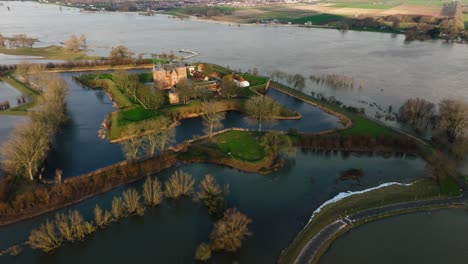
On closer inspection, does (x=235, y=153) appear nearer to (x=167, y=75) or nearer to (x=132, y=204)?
(x=132, y=204)

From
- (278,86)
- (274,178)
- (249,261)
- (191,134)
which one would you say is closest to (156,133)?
(191,134)

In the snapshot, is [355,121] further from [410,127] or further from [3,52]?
[3,52]

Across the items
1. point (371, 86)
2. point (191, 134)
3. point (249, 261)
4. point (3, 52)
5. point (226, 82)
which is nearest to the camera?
point (249, 261)

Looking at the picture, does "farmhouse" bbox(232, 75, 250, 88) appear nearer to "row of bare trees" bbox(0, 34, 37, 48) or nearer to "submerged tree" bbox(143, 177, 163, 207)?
"submerged tree" bbox(143, 177, 163, 207)

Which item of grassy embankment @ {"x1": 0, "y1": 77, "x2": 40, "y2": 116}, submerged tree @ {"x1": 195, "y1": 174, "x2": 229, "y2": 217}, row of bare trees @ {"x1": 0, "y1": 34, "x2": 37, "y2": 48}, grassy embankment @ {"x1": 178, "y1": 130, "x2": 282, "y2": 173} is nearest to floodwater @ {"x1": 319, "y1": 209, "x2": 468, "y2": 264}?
submerged tree @ {"x1": 195, "y1": 174, "x2": 229, "y2": 217}

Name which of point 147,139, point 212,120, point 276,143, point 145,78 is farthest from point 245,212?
point 145,78

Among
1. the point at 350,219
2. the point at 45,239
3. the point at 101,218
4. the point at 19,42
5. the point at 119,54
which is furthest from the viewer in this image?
the point at 19,42

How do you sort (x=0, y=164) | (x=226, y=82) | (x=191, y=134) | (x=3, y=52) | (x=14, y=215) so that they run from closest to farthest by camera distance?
(x=14, y=215) → (x=0, y=164) → (x=191, y=134) → (x=226, y=82) → (x=3, y=52)
